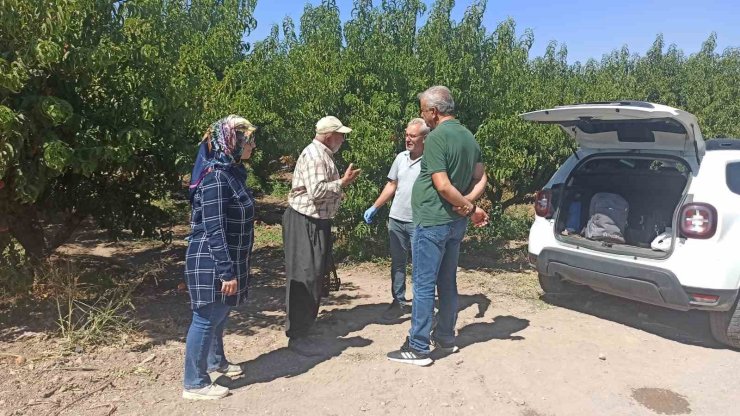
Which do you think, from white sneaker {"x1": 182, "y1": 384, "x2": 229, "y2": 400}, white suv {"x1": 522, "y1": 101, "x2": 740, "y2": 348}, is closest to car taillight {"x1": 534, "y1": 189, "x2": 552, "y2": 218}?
white suv {"x1": 522, "y1": 101, "x2": 740, "y2": 348}

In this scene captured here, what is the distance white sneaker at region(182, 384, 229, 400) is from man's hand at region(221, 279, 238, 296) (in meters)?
0.68

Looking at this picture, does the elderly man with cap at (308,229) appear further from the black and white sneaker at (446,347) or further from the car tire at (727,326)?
the car tire at (727,326)

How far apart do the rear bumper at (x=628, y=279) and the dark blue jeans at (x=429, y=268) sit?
1.50 m

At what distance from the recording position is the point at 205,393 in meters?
3.62

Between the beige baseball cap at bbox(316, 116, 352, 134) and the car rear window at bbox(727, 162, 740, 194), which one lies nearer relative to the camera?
the beige baseball cap at bbox(316, 116, 352, 134)

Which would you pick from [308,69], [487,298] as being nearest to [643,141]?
[487,298]

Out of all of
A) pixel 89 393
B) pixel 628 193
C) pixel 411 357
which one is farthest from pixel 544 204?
pixel 89 393

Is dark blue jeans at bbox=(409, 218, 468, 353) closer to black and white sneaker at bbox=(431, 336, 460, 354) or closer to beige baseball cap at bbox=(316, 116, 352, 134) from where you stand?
black and white sneaker at bbox=(431, 336, 460, 354)

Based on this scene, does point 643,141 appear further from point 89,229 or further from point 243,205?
point 89,229

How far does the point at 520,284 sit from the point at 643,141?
2.22 meters

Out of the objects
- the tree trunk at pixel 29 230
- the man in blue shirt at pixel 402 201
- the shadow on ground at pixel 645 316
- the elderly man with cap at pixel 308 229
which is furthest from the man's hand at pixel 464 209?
the tree trunk at pixel 29 230

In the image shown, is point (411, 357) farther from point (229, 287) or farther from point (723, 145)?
point (723, 145)

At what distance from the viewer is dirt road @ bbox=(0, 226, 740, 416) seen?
12.0ft

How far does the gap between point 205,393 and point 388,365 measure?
4.35 feet
